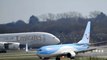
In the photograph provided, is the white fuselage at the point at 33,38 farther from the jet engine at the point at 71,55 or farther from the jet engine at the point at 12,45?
the jet engine at the point at 71,55

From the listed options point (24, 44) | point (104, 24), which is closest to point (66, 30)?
point (104, 24)

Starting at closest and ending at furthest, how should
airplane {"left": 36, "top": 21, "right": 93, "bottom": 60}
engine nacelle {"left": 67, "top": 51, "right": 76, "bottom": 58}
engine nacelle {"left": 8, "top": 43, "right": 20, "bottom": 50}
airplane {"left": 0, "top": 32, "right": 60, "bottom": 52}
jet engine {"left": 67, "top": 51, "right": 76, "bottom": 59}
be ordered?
airplane {"left": 36, "top": 21, "right": 93, "bottom": 60}
jet engine {"left": 67, "top": 51, "right": 76, "bottom": 59}
engine nacelle {"left": 67, "top": 51, "right": 76, "bottom": 58}
engine nacelle {"left": 8, "top": 43, "right": 20, "bottom": 50}
airplane {"left": 0, "top": 32, "right": 60, "bottom": 52}

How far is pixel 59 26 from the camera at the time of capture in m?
106

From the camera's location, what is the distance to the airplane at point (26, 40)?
263ft

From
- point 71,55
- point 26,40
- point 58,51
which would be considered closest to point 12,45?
point 26,40

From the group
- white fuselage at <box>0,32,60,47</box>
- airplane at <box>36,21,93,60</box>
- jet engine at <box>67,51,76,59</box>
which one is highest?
white fuselage at <box>0,32,60,47</box>

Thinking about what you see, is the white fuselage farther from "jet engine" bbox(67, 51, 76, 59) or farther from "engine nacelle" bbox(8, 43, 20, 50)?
"jet engine" bbox(67, 51, 76, 59)

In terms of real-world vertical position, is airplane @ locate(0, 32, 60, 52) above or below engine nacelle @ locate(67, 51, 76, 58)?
above

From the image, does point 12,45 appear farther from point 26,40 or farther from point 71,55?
point 71,55

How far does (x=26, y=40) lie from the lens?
81250 millimetres

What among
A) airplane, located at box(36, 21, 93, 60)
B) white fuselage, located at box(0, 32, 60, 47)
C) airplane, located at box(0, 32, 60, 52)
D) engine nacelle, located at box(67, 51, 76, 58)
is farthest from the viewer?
white fuselage, located at box(0, 32, 60, 47)

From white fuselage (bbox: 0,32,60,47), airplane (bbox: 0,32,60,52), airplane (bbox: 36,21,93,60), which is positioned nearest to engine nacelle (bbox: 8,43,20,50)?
airplane (bbox: 0,32,60,52)

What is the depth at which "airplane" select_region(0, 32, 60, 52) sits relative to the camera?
3152 inches

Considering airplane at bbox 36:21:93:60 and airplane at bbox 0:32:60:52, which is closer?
airplane at bbox 36:21:93:60
